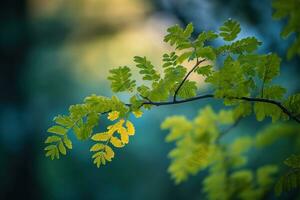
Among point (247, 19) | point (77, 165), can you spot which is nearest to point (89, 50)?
point (77, 165)

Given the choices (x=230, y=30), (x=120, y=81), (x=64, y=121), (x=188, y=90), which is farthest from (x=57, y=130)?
(x=230, y=30)

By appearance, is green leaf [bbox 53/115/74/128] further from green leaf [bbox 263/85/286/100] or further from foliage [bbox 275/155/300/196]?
foliage [bbox 275/155/300/196]

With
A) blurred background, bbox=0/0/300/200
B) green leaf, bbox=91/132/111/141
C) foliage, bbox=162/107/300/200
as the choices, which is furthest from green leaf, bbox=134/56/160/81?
blurred background, bbox=0/0/300/200

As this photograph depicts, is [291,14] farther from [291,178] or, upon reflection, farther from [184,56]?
[291,178]

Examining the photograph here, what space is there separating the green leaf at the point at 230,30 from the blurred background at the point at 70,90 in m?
4.94

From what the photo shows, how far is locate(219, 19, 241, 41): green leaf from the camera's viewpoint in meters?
1.21

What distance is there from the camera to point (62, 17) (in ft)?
22.2

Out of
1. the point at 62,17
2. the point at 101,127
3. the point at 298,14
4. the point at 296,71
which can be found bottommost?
the point at 298,14

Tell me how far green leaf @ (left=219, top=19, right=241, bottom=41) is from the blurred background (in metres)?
4.94

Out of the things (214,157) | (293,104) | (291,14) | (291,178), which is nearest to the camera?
(291,14)

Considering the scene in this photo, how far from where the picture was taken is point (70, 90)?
660 cm

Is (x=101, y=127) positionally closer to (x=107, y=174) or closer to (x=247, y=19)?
(x=107, y=174)

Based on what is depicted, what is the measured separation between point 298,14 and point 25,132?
6.20 metres

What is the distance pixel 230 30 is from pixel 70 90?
563 centimetres
